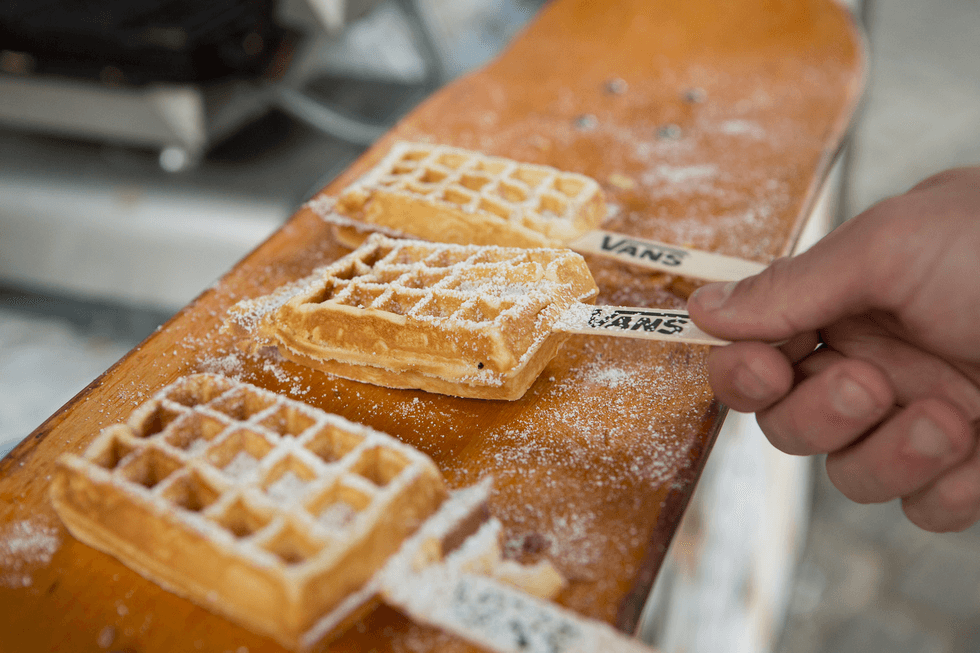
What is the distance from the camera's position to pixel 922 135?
13.0 ft

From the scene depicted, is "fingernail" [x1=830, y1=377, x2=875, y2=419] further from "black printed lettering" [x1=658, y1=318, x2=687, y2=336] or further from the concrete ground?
the concrete ground

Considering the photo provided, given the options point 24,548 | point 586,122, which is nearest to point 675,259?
point 586,122

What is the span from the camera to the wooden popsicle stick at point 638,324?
37.1 inches

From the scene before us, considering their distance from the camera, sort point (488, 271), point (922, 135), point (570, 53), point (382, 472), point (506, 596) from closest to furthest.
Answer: point (506, 596), point (382, 472), point (488, 271), point (570, 53), point (922, 135)

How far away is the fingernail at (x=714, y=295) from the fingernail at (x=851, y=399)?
0.17 metres

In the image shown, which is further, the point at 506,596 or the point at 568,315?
the point at 568,315

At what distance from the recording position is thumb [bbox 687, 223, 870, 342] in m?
0.92

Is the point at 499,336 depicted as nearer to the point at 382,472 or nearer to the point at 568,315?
the point at 568,315

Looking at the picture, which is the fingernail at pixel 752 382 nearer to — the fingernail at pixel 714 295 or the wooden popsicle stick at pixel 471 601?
the fingernail at pixel 714 295

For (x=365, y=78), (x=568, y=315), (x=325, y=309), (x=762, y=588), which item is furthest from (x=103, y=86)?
(x=762, y=588)

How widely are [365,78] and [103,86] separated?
1.42 meters

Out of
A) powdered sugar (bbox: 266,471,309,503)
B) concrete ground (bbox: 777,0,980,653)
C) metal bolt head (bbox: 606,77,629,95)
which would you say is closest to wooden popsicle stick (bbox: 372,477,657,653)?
powdered sugar (bbox: 266,471,309,503)

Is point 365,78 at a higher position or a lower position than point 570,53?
lower

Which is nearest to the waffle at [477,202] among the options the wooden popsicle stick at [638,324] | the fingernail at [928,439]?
the wooden popsicle stick at [638,324]
